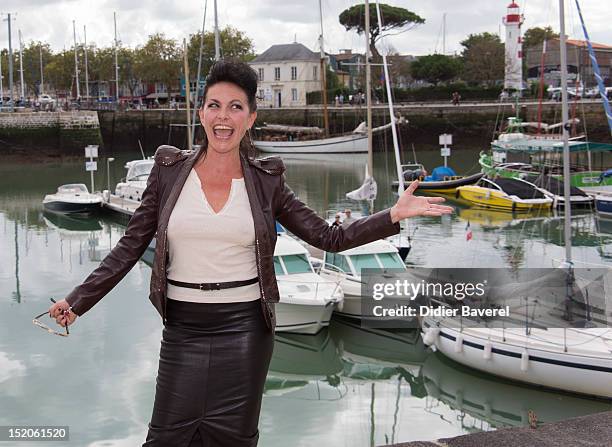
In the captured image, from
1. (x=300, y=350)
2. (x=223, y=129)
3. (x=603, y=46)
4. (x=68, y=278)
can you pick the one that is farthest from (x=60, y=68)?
(x=223, y=129)

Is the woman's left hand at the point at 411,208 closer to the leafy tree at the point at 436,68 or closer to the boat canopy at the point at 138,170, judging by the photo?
the boat canopy at the point at 138,170

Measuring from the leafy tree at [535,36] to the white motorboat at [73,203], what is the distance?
56343 millimetres

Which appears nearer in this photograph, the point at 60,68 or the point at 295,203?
the point at 295,203

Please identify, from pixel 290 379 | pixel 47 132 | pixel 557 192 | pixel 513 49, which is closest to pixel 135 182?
pixel 557 192

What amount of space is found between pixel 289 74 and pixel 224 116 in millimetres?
60330

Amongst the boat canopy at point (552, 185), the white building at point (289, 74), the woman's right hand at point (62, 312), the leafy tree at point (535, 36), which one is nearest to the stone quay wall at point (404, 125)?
the white building at point (289, 74)

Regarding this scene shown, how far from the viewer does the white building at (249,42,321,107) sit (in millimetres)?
61312

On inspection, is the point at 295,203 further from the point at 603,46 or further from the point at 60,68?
the point at 603,46

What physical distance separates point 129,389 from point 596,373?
517 centimetres

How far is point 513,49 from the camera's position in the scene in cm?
5566

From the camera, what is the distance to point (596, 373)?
893cm

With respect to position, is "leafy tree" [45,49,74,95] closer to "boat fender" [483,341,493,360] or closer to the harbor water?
the harbor water

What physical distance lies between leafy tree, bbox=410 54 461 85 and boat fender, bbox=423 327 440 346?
53.2 meters

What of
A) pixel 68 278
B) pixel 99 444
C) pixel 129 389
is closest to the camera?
pixel 99 444
